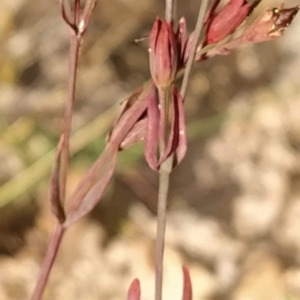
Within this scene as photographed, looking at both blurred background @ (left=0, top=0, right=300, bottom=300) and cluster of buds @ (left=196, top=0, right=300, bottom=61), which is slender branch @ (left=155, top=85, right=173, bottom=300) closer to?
cluster of buds @ (left=196, top=0, right=300, bottom=61)

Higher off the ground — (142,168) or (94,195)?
(142,168)

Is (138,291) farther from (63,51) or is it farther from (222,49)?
(63,51)

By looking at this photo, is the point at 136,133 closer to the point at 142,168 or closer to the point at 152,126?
the point at 152,126

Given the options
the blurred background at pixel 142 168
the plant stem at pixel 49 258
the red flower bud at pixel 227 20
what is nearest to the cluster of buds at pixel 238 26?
the red flower bud at pixel 227 20

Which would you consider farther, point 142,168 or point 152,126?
point 142,168

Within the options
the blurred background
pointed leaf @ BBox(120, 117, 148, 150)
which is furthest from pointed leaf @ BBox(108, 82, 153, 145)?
the blurred background

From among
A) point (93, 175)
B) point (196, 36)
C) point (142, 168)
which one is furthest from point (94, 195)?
Answer: point (142, 168)
